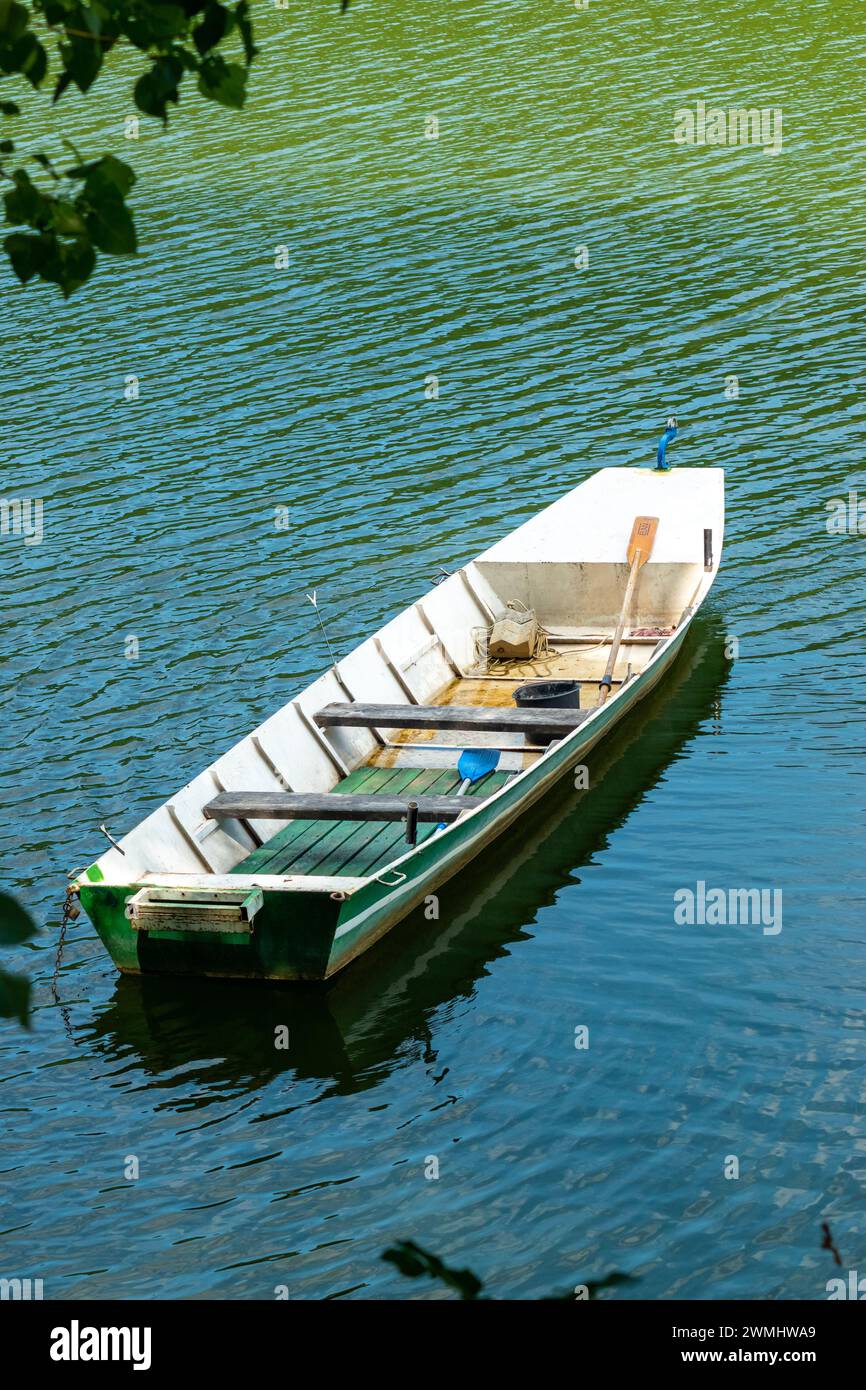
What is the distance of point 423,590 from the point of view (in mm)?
21141

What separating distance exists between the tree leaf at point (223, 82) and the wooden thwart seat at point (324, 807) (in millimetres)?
9272

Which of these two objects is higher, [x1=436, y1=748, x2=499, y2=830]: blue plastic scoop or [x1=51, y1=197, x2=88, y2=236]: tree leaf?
[x1=51, y1=197, x2=88, y2=236]: tree leaf

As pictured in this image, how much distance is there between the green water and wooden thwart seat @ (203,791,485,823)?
38.9 inches

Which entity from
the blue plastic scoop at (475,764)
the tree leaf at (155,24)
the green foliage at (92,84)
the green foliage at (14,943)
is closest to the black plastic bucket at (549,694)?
the blue plastic scoop at (475,764)

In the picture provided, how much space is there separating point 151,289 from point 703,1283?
26.3m

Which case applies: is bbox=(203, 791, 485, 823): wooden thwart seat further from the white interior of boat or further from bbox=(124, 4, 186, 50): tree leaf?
bbox=(124, 4, 186, 50): tree leaf

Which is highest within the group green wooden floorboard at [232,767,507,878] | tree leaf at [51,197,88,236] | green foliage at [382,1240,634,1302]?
tree leaf at [51,197,88,236]

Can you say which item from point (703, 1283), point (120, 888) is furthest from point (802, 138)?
point (703, 1283)

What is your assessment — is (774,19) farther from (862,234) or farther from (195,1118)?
(195,1118)

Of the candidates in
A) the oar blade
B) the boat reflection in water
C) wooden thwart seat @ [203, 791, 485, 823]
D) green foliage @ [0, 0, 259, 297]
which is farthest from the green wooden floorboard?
green foliage @ [0, 0, 259, 297]

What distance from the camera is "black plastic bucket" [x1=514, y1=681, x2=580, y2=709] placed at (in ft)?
56.1

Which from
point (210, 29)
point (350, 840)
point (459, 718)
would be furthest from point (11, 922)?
point (459, 718)

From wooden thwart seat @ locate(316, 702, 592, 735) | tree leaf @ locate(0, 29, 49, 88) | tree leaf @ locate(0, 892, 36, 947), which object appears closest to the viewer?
tree leaf @ locate(0, 892, 36, 947)

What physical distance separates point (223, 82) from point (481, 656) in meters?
13.9
